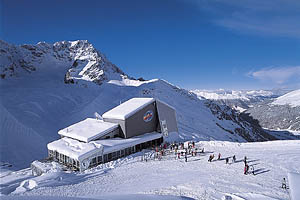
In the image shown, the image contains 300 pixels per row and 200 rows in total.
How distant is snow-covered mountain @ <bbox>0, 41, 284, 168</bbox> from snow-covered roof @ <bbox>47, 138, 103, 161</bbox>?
10.4 m

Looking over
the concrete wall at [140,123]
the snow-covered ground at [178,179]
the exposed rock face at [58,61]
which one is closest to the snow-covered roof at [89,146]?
the concrete wall at [140,123]

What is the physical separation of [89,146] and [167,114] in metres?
13.6

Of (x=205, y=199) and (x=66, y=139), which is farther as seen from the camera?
(x=66, y=139)

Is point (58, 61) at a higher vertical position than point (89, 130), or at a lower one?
higher

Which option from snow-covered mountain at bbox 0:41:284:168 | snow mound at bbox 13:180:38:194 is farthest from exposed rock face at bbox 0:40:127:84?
snow mound at bbox 13:180:38:194

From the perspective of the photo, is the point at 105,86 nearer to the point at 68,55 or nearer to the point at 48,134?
the point at 48,134

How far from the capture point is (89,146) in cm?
2133

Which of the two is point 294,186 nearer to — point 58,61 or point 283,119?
point 58,61

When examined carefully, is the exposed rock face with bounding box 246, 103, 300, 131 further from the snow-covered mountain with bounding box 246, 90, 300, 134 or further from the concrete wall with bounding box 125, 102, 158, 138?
the concrete wall with bounding box 125, 102, 158, 138

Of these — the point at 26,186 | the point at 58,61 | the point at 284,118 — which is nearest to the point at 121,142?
the point at 26,186

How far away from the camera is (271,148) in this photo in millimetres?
22031

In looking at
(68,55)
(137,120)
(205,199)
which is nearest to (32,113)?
(137,120)

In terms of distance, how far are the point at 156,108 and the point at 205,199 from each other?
Answer: 1853 cm

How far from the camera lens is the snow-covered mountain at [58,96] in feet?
120
